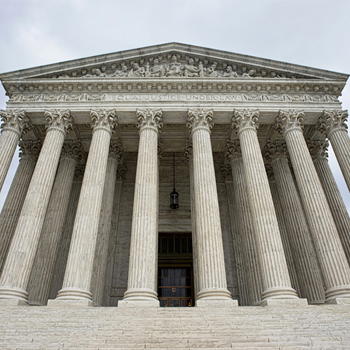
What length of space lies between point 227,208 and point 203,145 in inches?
322

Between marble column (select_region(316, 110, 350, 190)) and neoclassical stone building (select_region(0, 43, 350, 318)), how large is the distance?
98 millimetres

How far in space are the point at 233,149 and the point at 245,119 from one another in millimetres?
3268

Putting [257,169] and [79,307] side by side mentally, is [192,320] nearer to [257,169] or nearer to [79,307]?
[79,307]

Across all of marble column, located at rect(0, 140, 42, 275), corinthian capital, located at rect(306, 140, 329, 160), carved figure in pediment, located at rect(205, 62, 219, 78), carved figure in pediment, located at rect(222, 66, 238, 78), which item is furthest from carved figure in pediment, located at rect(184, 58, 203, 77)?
marble column, located at rect(0, 140, 42, 275)

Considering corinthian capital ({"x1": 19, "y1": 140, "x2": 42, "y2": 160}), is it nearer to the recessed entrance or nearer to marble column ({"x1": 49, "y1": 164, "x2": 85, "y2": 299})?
marble column ({"x1": 49, "y1": 164, "x2": 85, "y2": 299})

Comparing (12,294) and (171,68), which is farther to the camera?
(171,68)

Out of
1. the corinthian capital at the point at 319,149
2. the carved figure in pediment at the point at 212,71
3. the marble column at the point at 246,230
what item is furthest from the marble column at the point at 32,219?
the corinthian capital at the point at 319,149

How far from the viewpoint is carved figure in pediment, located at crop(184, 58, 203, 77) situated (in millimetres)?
20828

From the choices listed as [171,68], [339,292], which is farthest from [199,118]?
[339,292]

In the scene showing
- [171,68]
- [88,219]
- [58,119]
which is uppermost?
[171,68]

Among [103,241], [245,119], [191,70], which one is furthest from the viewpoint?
[191,70]

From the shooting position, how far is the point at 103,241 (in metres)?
18.0

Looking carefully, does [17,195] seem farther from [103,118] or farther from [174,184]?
[174,184]

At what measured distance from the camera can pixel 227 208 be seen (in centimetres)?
2442
